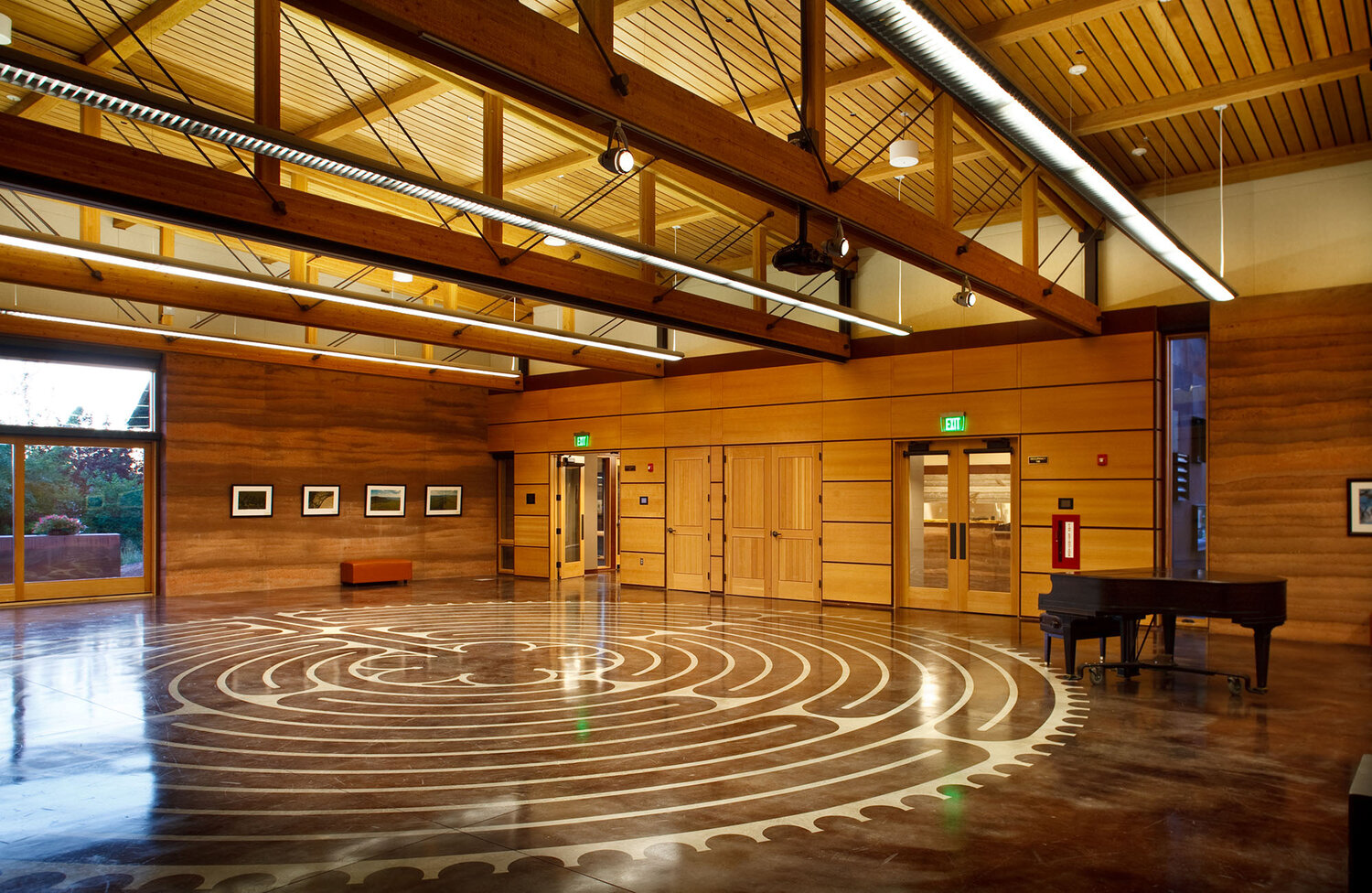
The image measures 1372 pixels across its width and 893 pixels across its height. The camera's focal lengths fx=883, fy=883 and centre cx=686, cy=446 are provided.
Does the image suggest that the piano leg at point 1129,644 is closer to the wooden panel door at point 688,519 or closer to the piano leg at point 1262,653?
the piano leg at point 1262,653

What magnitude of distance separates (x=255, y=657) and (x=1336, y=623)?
37.4 feet

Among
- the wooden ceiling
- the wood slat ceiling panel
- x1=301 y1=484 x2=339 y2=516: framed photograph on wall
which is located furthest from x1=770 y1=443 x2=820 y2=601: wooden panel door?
x1=301 y1=484 x2=339 y2=516: framed photograph on wall

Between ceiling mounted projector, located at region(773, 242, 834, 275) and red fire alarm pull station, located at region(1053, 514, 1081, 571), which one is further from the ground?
ceiling mounted projector, located at region(773, 242, 834, 275)

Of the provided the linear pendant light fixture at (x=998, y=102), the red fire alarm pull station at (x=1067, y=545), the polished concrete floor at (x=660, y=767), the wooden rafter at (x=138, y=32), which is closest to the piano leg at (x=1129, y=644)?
the polished concrete floor at (x=660, y=767)

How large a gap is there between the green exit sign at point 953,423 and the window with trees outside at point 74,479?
39.2 feet

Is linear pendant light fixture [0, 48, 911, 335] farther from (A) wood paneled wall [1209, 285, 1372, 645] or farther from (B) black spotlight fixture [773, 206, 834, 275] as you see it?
(A) wood paneled wall [1209, 285, 1372, 645]

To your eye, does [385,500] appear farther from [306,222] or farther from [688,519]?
[306,222]

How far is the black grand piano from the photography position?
21.9 ft

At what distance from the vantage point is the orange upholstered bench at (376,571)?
15328mm

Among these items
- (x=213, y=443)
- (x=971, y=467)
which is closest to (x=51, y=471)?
(x=213, y=443)

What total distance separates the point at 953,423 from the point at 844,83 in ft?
17.9

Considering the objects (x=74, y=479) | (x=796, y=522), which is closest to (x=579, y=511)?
(x=796, y=522)

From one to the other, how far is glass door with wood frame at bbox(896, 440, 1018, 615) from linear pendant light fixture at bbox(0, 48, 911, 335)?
18.4 feet

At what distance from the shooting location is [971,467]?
1215cm
